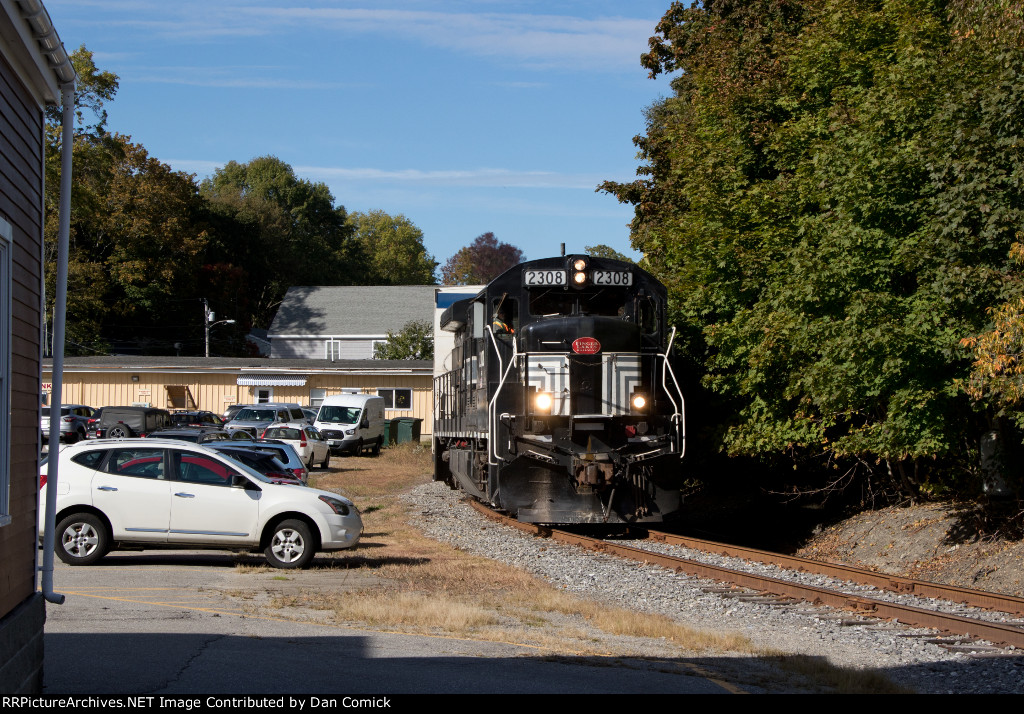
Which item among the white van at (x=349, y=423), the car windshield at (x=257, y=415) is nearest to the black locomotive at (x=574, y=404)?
the car windshield at (x=257, y=415)

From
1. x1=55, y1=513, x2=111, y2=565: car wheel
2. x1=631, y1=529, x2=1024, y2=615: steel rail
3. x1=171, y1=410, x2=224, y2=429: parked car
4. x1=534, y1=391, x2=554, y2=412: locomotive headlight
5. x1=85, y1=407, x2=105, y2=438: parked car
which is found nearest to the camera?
x1=631, y1=529, x2=1024, y2=615: steel rail

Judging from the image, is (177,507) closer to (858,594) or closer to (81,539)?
(81,539)

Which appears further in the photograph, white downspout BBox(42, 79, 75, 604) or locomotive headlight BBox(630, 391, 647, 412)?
locomotive headlight BBox(630, 391, 647, 412)

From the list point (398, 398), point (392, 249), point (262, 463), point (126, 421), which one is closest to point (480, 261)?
point (392, 249)

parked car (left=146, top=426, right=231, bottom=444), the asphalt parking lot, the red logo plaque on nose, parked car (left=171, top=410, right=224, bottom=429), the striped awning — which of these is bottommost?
the asphalt parking lot

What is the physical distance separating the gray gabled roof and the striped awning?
754 inches

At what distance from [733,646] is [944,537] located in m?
8.78

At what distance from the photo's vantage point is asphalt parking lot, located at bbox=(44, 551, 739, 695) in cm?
696

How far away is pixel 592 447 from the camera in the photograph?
14.7m

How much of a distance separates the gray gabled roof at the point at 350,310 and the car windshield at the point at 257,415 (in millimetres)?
31029

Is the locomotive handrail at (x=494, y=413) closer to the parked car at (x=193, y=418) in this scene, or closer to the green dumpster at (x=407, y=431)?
the parked car at (x=193, y=418)

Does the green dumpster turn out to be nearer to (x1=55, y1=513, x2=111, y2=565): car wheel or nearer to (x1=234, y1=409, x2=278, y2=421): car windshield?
(x1=234, y1=409, x2=278, y2=421): car windshield

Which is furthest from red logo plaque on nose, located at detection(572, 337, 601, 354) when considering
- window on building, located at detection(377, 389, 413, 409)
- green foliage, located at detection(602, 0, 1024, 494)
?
window on building, located at detection(377, 389, 413, 409)

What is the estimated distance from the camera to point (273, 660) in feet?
25.3
